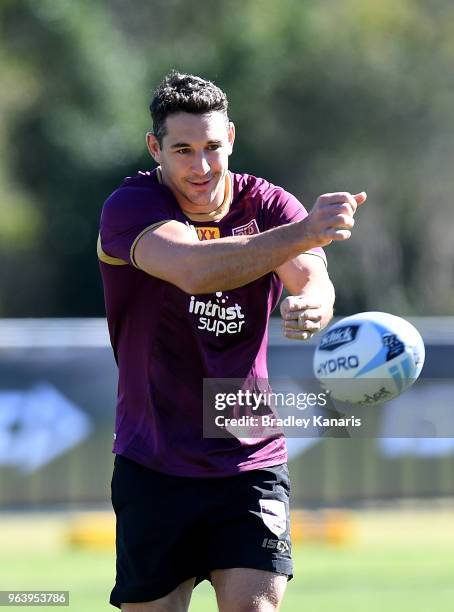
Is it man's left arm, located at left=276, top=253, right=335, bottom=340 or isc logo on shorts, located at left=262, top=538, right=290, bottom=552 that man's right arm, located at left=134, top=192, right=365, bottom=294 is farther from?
isc logo on shorts, located at left=262, top=538, right=290, bottom=552

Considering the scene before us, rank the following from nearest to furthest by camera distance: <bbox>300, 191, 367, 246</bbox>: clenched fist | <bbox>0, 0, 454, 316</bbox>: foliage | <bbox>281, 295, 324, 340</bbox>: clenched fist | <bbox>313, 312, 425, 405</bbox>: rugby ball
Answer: <bbox>300, 191, 367, 246</bbox>: clenched fist, <bbox>281, 295, 324, 340</bbox>: clenched fist, <bbox>313, 312, 425, 405</bbox>: rugby ball, <bbox>0, 0, 454, 316</bbox>: foliage

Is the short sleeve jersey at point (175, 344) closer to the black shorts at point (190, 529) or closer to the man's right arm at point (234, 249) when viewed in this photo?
the black shorts at point (190, 529)

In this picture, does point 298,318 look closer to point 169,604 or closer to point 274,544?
point 274,544

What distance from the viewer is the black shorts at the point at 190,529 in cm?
532

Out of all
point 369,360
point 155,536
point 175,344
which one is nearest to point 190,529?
point 155,536

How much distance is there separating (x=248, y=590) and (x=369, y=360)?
37.3 inches

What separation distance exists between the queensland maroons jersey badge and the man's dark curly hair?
427 millimetres

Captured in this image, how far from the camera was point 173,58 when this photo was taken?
39750mm

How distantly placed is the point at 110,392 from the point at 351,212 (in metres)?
7.50

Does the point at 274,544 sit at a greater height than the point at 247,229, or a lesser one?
lesser

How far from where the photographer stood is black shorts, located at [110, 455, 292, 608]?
5316mm

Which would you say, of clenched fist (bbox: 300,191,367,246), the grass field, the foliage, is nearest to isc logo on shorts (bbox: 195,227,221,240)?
clenched fist (bbox: 300,191,367,246)

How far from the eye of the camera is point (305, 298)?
5066 millimetres

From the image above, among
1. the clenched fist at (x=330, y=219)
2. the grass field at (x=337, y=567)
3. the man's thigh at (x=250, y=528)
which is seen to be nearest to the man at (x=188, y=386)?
the man's thigh at (x=250, y=528)
